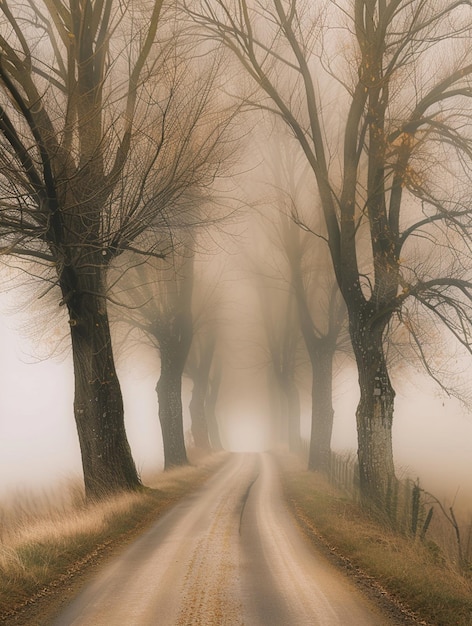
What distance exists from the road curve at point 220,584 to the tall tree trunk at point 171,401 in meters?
11.6

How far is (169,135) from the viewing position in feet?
35.7

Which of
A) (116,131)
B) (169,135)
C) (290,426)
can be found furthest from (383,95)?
(290,426)

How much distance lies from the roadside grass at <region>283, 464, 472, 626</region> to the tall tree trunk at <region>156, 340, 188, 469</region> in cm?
1017

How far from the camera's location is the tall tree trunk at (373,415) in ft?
41.0

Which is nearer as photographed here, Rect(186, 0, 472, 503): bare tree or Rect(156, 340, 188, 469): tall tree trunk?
Rect(186, 0, 472, 503): bare tree

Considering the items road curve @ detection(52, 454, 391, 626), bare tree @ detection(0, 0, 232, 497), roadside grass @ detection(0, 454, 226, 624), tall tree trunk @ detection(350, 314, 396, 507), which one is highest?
bare tree @ detection(0, 0, 232, 497)

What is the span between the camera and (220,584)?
275 inches

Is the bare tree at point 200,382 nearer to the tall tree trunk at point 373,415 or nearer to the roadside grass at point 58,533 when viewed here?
the roadside grass at point 58,533

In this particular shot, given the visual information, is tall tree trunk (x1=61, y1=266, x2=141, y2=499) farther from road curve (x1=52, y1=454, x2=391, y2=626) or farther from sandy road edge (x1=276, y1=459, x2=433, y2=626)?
sandy road edge (x1=276, y1=459, x2=433, y2=626)

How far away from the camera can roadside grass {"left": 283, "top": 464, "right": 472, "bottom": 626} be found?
20.2 ft

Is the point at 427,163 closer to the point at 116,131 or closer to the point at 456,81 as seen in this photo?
the point at 456,81

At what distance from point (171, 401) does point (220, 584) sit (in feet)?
53.8

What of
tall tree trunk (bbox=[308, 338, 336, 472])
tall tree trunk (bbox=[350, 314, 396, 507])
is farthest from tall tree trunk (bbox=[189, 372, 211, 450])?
tall tree trunk (bbox=[350, 314, 396, 507])

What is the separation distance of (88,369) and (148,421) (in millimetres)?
54231
